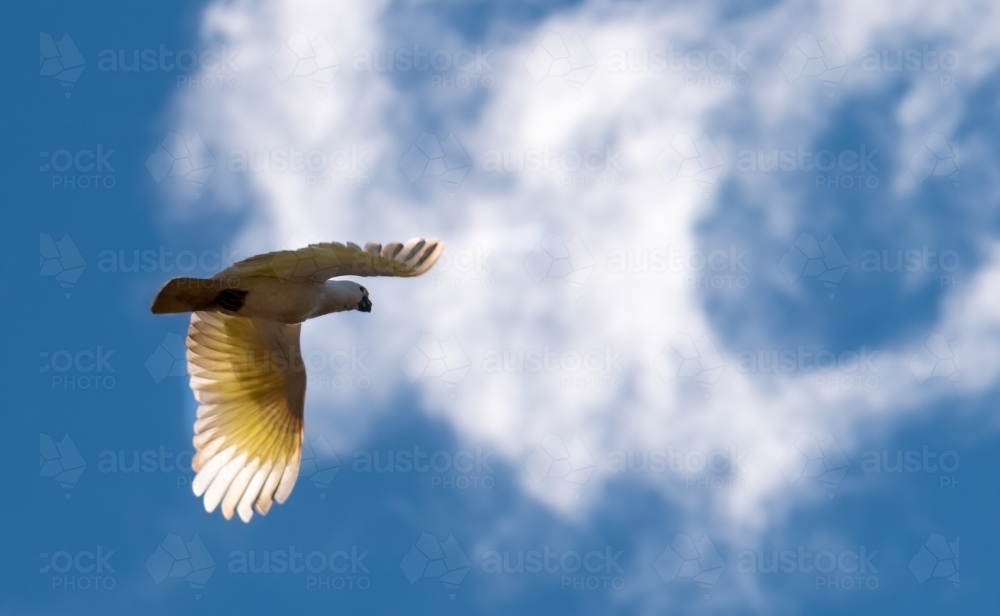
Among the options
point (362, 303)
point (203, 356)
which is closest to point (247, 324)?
point (203, 356)

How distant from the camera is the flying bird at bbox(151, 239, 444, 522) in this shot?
10391mm

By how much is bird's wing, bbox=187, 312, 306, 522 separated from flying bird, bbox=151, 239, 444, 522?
0.01m

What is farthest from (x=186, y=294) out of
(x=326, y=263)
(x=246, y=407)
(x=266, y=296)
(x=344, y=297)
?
(x=246, y=407)

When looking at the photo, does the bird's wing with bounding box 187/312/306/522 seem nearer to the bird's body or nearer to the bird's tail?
the bird's body

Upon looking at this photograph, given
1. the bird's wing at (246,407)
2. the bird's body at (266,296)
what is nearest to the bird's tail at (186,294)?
the bird's body at (266,296)

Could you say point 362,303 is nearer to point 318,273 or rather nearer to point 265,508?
point 318,273

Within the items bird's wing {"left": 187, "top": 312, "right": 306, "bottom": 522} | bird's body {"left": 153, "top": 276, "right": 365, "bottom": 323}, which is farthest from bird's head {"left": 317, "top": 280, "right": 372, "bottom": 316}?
bird's wing {"left": 187, "top": 312, "right": 306, "bottom": 522}

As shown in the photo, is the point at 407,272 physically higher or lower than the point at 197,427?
higher

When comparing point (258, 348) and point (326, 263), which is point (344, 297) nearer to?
point (326, 263)

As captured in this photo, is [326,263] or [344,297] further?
[344,297]

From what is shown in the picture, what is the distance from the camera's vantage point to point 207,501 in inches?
449

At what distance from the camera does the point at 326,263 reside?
10422mm

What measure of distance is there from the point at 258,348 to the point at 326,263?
88.4 inches

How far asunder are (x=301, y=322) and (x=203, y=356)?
52.1 inches
